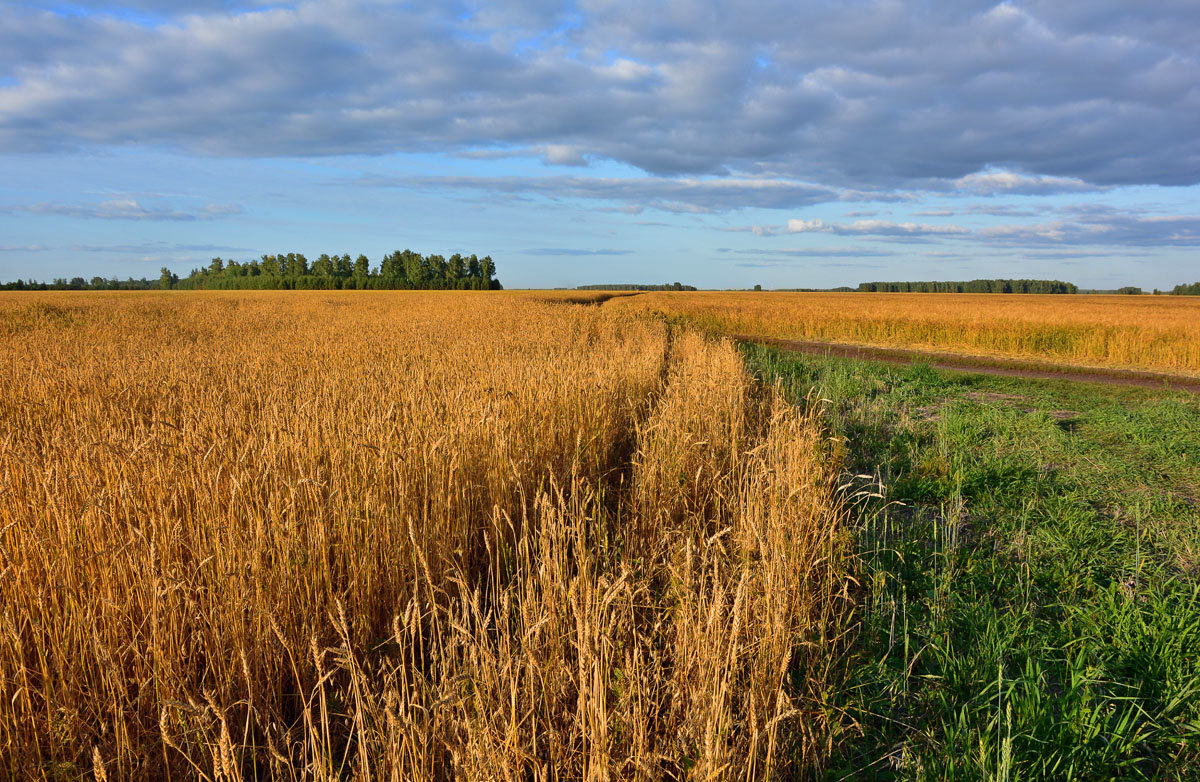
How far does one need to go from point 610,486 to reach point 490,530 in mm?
1515

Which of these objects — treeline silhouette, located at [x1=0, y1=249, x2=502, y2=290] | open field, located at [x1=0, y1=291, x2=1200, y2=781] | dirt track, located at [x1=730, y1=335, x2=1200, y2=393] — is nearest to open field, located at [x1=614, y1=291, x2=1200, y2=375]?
dirt track, located at [x1=730, y1=335, x2=1200, y2=393]

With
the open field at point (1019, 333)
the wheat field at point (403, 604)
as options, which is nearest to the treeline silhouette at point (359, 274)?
the open field at point (1019, 333)

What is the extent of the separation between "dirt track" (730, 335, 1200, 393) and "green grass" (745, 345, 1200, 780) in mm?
6797

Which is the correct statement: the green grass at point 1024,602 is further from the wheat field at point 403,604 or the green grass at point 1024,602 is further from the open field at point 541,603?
the wheat field at point 403,604

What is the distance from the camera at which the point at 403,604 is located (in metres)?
2.92

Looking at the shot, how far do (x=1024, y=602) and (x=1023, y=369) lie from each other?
16062mm

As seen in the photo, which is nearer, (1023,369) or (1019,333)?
(1023,369)

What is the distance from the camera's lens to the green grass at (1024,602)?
252cm

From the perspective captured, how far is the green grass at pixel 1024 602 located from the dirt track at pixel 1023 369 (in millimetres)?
6797

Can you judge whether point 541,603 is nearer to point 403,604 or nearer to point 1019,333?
point 403,604

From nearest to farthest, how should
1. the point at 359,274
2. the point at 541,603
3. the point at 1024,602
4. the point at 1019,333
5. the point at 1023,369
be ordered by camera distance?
the point at 541,603, the point at 1024,602, the point at 1023,369, the point at 1019,333, the point at 359,274

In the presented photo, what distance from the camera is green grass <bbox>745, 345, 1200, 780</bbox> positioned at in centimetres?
252

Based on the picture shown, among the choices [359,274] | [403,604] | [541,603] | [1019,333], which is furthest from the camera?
[359,274]

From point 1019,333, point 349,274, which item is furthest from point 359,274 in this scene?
point 1019,333
